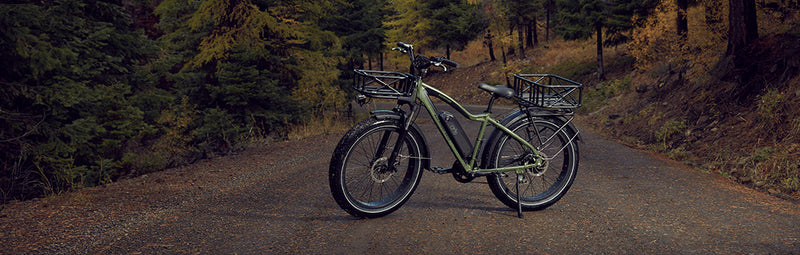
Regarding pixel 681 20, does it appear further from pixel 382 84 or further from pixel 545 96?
pixel 382 84

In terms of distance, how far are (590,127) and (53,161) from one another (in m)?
12.9

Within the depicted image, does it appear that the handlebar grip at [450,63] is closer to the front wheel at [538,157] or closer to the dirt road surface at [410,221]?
the front wheel at [538,157]

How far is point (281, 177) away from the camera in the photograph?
659 cm

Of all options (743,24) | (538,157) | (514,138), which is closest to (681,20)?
(743,24)

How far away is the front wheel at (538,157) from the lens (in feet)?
15.0

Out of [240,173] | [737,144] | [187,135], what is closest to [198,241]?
[240,173]

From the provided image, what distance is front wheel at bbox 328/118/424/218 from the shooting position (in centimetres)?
407

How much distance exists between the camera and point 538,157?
15.7ft

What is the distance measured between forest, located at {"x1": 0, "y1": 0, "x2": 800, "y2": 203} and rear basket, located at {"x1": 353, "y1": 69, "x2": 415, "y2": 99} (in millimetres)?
4370

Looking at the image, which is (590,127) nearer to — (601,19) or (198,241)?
(601,19)

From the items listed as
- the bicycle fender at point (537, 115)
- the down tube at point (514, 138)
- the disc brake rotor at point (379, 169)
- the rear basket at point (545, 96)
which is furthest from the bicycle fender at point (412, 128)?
the rear basket at point (545, 96)

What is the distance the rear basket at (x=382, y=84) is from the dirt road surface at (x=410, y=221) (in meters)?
1.16

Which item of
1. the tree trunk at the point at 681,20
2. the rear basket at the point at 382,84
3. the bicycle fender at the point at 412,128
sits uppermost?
the tree trunk at the point at 681,20

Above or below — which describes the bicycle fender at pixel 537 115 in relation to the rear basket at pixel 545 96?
below
